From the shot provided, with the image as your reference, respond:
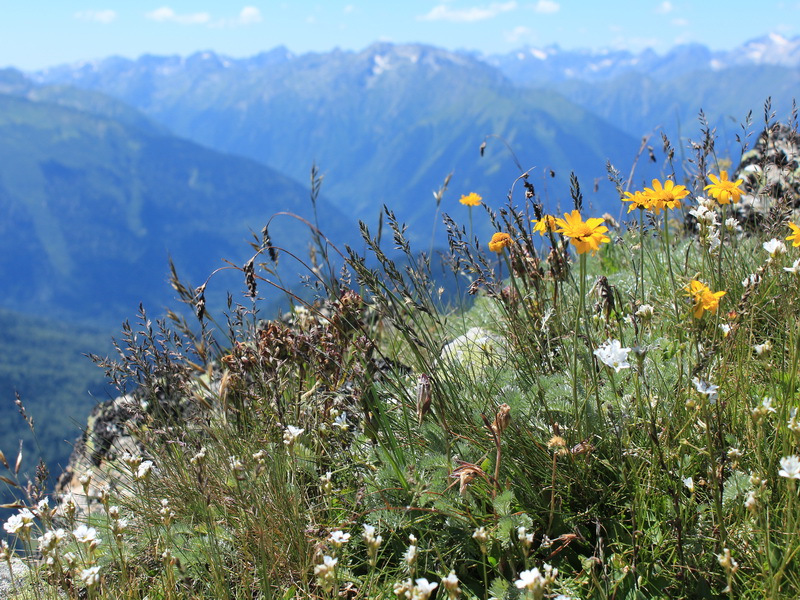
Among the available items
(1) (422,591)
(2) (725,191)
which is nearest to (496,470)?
(1) (422,591)

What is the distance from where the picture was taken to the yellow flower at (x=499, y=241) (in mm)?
2521

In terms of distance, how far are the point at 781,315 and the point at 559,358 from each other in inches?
43.6

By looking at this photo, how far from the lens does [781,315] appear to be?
287 cm

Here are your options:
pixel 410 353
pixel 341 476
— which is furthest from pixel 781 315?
pixel 341 476

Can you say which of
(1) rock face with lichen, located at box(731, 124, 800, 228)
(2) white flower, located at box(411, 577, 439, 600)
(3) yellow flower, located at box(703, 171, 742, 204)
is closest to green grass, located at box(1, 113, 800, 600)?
(2) white flower, located at box(411, 577, 439, 600)

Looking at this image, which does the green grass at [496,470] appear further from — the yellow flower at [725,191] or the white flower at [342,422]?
the yellow flower at [725,191]

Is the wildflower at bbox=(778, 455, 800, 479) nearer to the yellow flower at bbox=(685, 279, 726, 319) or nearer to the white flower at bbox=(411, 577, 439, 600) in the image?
the yellow flower at bbox=(685, 279, 726, 319)

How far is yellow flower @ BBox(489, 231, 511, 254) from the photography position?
252 cm

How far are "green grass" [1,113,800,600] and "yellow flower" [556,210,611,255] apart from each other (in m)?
0.05

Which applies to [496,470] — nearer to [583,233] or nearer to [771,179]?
[583,233]

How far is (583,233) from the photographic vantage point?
1924 millimetres

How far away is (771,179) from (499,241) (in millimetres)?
3357

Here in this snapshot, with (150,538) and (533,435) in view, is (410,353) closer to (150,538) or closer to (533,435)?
(533,435)

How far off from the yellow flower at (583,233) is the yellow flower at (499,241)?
1.68ft
